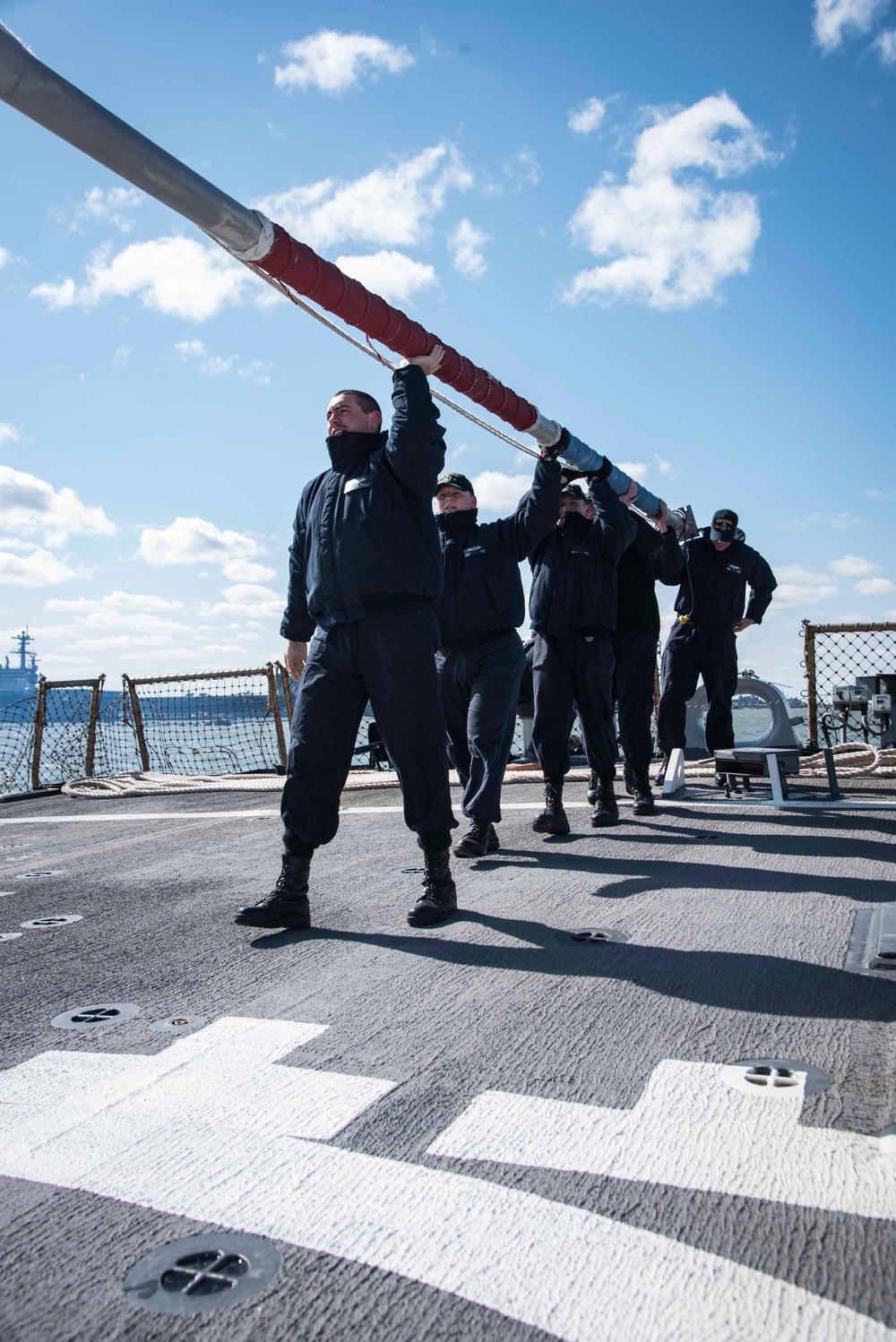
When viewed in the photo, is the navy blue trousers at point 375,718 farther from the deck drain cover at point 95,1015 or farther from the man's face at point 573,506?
the man's face at point 573,506

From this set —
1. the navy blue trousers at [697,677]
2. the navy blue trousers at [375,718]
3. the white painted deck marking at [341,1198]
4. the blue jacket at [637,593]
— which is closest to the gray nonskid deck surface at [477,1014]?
the white painted deck marking at [341,1198]

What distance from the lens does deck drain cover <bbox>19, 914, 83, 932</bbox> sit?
308 centimetres

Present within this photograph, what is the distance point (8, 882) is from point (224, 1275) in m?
3.37

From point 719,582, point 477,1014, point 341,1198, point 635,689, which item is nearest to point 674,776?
point 635,689

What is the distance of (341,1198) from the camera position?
48.2 inches

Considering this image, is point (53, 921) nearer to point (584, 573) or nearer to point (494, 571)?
point (494, 571)

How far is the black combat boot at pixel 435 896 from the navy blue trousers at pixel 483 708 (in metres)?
1.12

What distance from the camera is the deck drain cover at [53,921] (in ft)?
10.1

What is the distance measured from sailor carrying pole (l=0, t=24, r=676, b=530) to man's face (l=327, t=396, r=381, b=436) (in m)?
0.25

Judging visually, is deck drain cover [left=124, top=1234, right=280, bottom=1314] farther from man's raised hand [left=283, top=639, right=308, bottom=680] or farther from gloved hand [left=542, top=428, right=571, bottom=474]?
gloved hand [left=542, top=428, right=571, bottom=474]

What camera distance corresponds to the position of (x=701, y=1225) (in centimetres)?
113

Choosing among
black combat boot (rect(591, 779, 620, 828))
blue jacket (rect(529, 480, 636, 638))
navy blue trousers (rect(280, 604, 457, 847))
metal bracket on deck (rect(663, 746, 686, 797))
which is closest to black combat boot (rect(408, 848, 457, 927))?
navy blue trousers (rect(280, 604, 457, 847))

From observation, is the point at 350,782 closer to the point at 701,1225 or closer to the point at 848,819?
the point at 848,819

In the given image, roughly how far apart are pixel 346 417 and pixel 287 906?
1.72 meters
